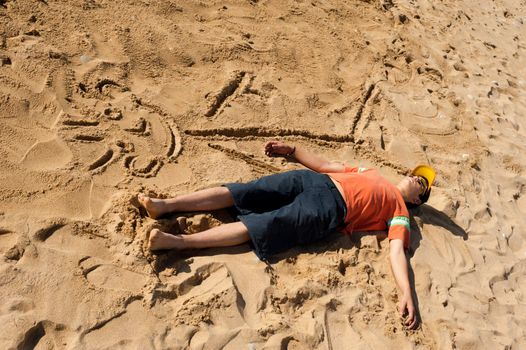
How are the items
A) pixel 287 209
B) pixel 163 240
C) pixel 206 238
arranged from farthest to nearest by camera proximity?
pixel 287 209
pixel 206 238
pixel 163 240

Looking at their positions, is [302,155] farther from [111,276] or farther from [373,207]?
[111,276]

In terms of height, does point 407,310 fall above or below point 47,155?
below

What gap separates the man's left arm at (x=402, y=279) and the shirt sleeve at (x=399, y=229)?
0.03 m

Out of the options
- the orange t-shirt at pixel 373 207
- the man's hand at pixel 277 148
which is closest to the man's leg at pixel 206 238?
the orange t-shirt at pixel 373 207

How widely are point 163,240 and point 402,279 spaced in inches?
57.5

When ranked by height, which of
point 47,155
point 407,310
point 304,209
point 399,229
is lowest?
point 407,310

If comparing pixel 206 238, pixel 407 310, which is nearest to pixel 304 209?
pixel 206 238

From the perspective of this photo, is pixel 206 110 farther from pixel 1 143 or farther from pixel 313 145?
pixel 1 143

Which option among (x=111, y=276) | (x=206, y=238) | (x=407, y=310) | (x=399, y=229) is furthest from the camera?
(x=399, y=229)

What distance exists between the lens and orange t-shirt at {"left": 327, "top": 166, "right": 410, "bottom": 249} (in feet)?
10.9

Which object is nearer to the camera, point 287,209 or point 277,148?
point 287,209

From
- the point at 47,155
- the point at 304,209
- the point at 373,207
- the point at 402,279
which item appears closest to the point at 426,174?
the point at 373,207

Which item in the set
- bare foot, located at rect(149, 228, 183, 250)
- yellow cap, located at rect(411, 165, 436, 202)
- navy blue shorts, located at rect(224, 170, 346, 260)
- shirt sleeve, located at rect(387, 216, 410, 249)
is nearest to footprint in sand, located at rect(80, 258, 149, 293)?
bare foot, located at rect(149, 228, 183, 250)

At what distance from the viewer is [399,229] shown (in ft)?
10.9
